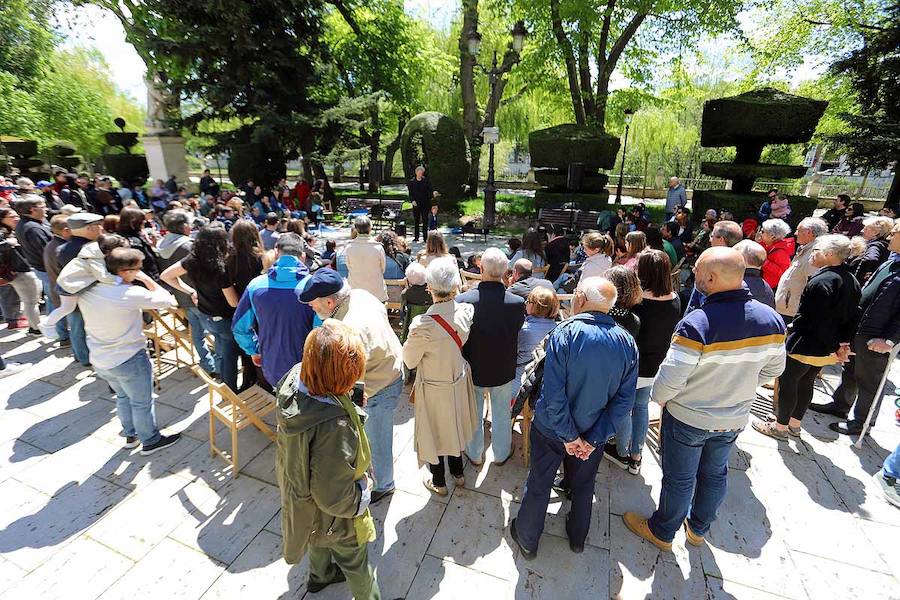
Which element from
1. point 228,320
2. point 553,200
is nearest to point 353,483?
point 228,320

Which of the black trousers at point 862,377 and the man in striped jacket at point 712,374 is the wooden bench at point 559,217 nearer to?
Result: the black trousers at point 862,377

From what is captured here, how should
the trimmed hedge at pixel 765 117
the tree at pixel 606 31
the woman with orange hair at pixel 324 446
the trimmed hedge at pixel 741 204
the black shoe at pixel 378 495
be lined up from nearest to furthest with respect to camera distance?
1. the woman with orange hair at pixel 324 446
2. the black shoe at pixel 378 495
3. the trimmed hedge at pixel 765 117
4. the trimmed hedge at pixel 741 204
5. the tree at pixel 606 31

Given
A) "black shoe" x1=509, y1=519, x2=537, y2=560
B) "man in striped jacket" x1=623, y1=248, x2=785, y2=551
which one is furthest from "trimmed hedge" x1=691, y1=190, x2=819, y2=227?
"black shoe" x1=509, y1=519, x2=537, y2=560

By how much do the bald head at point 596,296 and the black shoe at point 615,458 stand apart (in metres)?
1.85

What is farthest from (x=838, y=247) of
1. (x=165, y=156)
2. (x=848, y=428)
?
(x=165, y=156)

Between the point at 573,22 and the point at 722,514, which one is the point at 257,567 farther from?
the point at 573,22

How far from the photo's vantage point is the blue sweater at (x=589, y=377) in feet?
7.58

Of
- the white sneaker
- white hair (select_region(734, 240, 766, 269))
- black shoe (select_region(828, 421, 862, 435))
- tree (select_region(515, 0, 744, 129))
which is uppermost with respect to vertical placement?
tree (select_region(515, 0, 744, 129))

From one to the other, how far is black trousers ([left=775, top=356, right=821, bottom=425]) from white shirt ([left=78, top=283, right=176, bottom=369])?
554 centimetres

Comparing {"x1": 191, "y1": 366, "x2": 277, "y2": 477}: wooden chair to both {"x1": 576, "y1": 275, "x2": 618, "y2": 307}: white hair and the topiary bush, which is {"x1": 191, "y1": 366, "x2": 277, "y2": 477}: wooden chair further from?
the topiary bush

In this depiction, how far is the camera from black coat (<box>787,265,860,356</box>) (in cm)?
356

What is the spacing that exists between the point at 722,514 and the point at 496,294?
2452mm

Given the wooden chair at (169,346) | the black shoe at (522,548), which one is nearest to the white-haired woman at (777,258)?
the black shoe at (522,548)

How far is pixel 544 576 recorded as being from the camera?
8.87 ft
